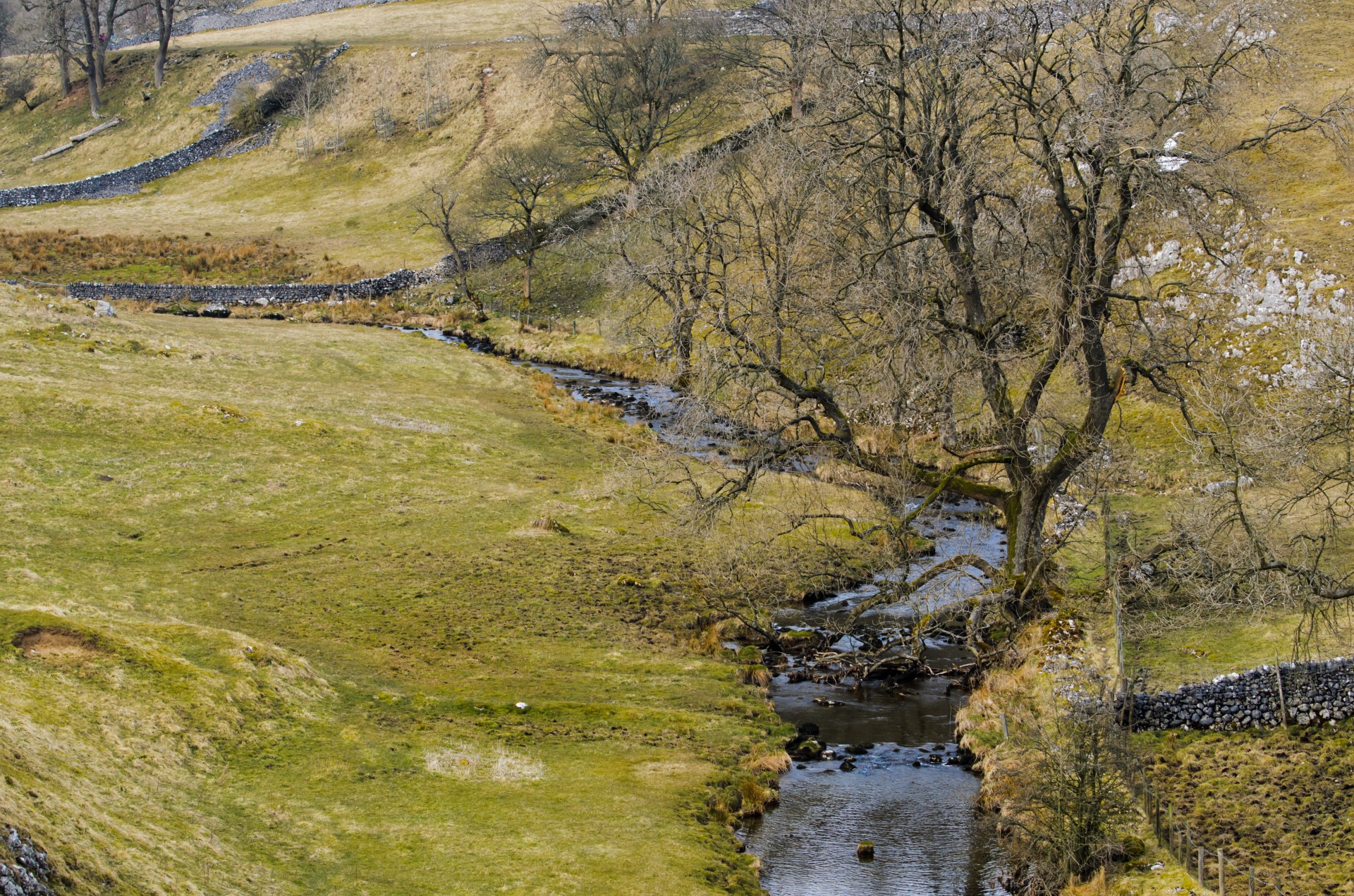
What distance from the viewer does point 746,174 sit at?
67.7 meters

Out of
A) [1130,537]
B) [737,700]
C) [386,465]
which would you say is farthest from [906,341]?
[386,465]

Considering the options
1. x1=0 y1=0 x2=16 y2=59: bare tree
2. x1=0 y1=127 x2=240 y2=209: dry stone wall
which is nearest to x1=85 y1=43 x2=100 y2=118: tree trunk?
x1=0 y1=127 x2=240 y2=209: dry stone wall

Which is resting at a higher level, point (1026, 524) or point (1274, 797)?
point (1026, 524)

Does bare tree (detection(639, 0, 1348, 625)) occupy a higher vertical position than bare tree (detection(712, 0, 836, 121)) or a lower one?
lower

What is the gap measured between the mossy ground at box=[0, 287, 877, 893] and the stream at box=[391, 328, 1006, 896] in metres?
1.30

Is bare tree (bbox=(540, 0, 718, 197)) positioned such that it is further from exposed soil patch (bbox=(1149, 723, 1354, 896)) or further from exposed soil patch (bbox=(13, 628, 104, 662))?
exposed soil patch (bbox=(1149, 723, 1354, 896))

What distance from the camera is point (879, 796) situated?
71.0 feet

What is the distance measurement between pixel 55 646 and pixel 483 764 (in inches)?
314

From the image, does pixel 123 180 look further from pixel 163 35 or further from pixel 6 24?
pixel 6 24

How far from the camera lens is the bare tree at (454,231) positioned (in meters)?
67.8

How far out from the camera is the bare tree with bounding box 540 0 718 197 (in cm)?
6944

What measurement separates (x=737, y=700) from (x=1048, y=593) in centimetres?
837

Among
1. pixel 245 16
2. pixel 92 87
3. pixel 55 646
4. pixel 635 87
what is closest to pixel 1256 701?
pixel 55 646

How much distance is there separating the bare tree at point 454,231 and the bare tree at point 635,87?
9.58 metres
